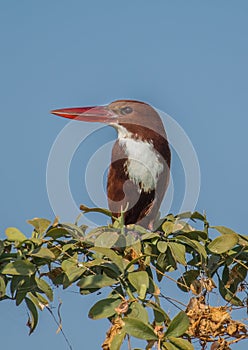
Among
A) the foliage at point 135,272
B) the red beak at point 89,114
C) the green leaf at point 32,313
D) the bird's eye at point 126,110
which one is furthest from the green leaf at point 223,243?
the bird's eye at point 126,110

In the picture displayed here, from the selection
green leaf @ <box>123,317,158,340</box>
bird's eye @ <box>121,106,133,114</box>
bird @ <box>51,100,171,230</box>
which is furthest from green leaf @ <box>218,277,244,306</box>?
bird's eye @ <box>121,106,133,114</box>

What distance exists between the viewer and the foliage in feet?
5.56

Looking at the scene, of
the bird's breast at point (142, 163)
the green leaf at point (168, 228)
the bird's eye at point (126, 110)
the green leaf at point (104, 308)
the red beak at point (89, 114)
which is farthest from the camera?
the bird's eye at point (126, 110)

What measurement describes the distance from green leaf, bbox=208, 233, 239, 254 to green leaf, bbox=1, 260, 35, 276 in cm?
49

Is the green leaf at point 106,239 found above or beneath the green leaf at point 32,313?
above

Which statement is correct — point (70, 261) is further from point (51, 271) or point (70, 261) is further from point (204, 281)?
point (204, 281)

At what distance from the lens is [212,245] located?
6.40 ft

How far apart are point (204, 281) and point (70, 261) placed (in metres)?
0.37

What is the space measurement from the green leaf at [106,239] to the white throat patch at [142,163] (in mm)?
1552

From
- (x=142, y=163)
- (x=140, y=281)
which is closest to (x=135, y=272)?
(x=140, y=281)

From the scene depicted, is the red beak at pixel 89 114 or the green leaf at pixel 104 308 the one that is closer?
the green leaf at pixel 104 308

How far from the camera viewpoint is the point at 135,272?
1784mm

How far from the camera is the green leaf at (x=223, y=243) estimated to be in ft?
6.35

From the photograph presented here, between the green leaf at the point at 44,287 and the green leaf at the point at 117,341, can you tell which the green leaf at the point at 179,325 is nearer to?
the green leaf at the point at 117,341
